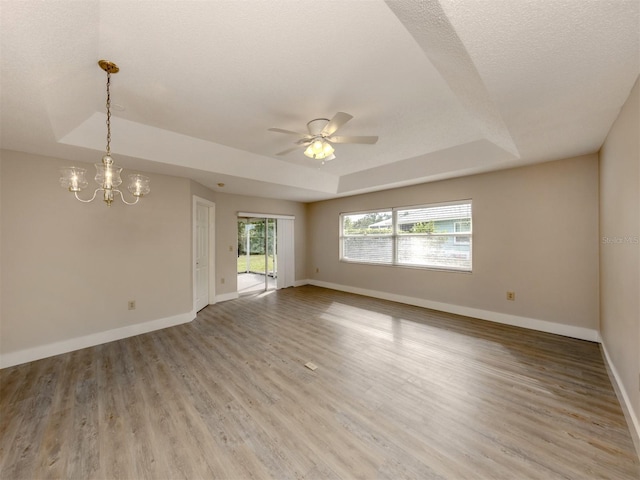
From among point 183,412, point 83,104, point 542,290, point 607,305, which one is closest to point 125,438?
point 183,412

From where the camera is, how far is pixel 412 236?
503 centimetres

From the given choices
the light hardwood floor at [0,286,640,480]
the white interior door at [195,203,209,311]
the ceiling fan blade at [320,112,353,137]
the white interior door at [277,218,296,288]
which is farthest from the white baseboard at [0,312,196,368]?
the ceiling fan blade at [320,112,353,137]

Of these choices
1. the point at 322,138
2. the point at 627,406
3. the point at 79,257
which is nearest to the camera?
the point at 627,406

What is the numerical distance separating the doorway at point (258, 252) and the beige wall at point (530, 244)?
3570 mm

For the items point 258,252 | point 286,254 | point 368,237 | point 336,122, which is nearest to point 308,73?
point 336,122

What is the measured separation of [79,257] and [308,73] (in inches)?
140

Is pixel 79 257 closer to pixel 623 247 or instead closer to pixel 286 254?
pixel 286 254

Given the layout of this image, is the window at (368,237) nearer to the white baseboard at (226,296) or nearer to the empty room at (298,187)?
the empty room at (298,187)

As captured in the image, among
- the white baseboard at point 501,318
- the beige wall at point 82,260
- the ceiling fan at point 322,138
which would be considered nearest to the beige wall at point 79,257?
the beige wall at point 82,260

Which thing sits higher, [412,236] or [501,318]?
[412,236]

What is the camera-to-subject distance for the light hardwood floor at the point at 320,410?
1.53 m

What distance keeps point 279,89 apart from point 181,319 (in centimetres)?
370

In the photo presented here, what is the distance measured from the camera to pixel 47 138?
8.19 ft

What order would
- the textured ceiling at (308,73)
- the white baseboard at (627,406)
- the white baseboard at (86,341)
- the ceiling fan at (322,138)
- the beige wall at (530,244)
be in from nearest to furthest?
the textured ceiling at (308,73), the white baseboard at (627,406), the ceiling fan at (322,138), the white baseboard at (86,341), the beige wall at (530,244)
